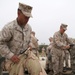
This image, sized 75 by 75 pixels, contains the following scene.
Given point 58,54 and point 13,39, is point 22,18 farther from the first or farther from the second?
point 58,54

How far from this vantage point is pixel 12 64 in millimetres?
7039

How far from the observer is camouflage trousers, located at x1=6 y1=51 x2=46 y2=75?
22.4 feet

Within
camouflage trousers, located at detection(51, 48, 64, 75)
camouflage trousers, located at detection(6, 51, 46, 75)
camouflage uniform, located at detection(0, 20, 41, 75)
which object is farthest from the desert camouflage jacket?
camouflage trousers, located at detection(51, 48, 64, 75)

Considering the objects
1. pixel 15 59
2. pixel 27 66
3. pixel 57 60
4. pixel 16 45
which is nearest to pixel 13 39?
pixel 16 45

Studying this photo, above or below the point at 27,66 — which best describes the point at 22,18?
above

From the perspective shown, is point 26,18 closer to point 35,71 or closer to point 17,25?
point 17,25

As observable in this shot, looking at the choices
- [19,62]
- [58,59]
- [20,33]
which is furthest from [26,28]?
[58,59]

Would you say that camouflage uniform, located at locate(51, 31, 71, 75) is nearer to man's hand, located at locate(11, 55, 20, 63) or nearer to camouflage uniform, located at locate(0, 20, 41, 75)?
camouflage uniform, located at locate(0, 20, 41, 75)

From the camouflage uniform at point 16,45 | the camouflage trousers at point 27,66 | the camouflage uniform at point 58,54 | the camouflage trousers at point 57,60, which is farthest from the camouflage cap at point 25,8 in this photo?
the camouflage trousers at point 57,60

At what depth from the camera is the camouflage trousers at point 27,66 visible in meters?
6.83

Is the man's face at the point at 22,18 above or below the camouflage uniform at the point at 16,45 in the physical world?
above

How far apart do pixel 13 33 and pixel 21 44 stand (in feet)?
0.85

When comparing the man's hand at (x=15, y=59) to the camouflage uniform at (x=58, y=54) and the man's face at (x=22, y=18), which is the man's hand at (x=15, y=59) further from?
the camouflage uniform at (x=58, y=54)

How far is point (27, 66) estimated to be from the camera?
693 centimetres
